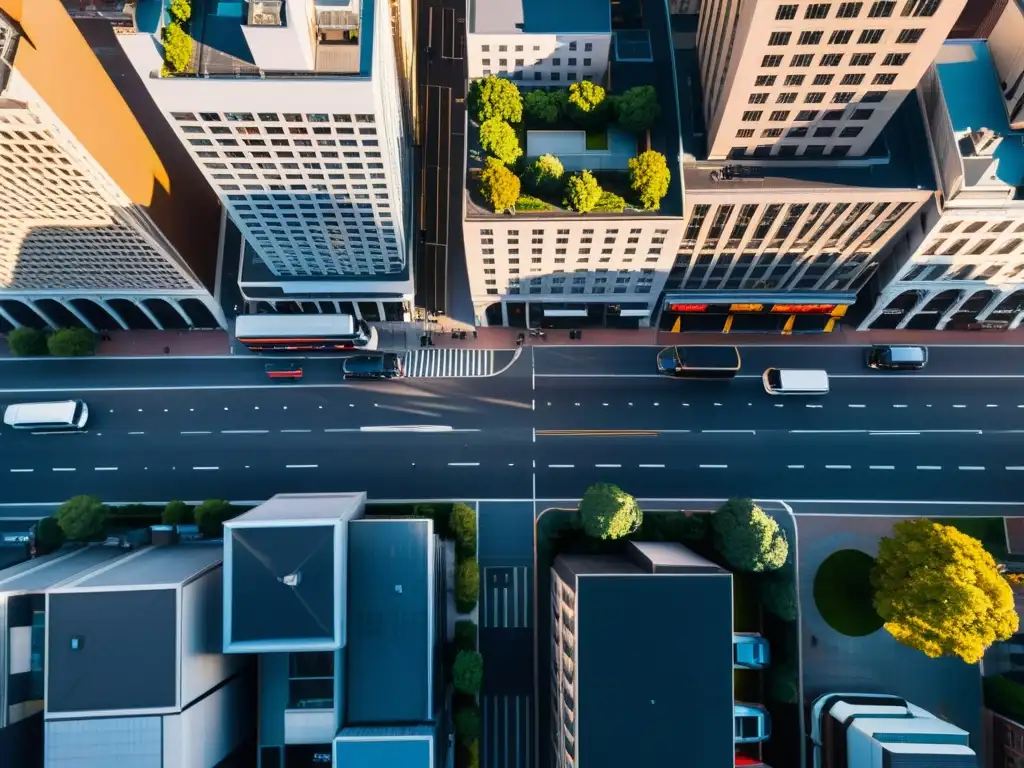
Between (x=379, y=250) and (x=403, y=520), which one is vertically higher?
(x=379, y=250)

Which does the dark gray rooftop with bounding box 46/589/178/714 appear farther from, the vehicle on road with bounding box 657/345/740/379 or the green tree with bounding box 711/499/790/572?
the vehicle on road with bounding box 657/345/740/379

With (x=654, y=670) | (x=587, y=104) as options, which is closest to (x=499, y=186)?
(x=587, y=104)

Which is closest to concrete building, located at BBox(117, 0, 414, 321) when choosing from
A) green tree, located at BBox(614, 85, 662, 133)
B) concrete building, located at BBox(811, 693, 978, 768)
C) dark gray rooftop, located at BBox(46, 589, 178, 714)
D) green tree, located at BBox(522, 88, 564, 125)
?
green tree, located at BBox(522, 88, 564, 125)

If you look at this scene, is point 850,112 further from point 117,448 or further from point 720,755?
point 117,448

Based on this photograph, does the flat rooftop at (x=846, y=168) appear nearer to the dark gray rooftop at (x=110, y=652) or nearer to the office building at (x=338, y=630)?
the office building at (x=338, y=630)

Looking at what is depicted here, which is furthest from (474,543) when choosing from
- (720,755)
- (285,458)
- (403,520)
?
(720,755)

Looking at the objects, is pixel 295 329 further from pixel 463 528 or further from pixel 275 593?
pixel 275 593
